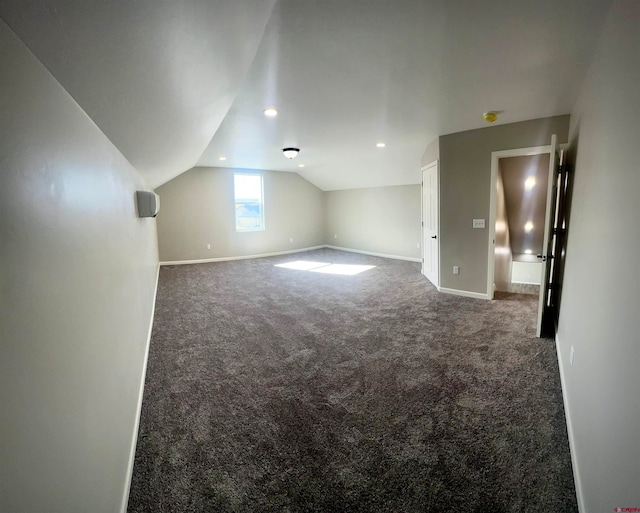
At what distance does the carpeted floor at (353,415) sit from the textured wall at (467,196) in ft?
2.55

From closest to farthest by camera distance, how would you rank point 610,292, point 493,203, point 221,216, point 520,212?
point 610,292 < point 493,203 < point 520,212 < point 221,216

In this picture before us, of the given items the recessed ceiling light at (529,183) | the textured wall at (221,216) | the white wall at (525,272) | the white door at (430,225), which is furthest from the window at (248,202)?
the white wall at (525,272)

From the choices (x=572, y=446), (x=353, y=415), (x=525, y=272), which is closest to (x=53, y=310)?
(x=353, y=415)

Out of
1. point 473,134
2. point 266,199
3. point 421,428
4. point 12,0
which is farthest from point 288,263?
point 12,0

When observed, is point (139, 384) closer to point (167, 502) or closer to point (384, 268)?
point (167, 502)

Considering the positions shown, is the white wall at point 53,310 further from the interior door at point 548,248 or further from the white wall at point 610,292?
the interior door at point 548,248

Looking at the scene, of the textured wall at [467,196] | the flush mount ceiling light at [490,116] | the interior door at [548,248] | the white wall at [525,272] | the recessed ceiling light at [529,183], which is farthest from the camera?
the white wall at [525,272]

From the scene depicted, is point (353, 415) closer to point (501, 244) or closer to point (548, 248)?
point (548, 248)

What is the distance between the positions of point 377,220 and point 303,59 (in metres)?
6.41

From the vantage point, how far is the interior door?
2.98m

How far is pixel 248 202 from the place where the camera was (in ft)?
28.0

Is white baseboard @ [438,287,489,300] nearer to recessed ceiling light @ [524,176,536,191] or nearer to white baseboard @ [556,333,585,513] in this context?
white baseboard @ [556,333,585,513]

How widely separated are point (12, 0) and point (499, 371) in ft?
10.7

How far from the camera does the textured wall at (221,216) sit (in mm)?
7461
